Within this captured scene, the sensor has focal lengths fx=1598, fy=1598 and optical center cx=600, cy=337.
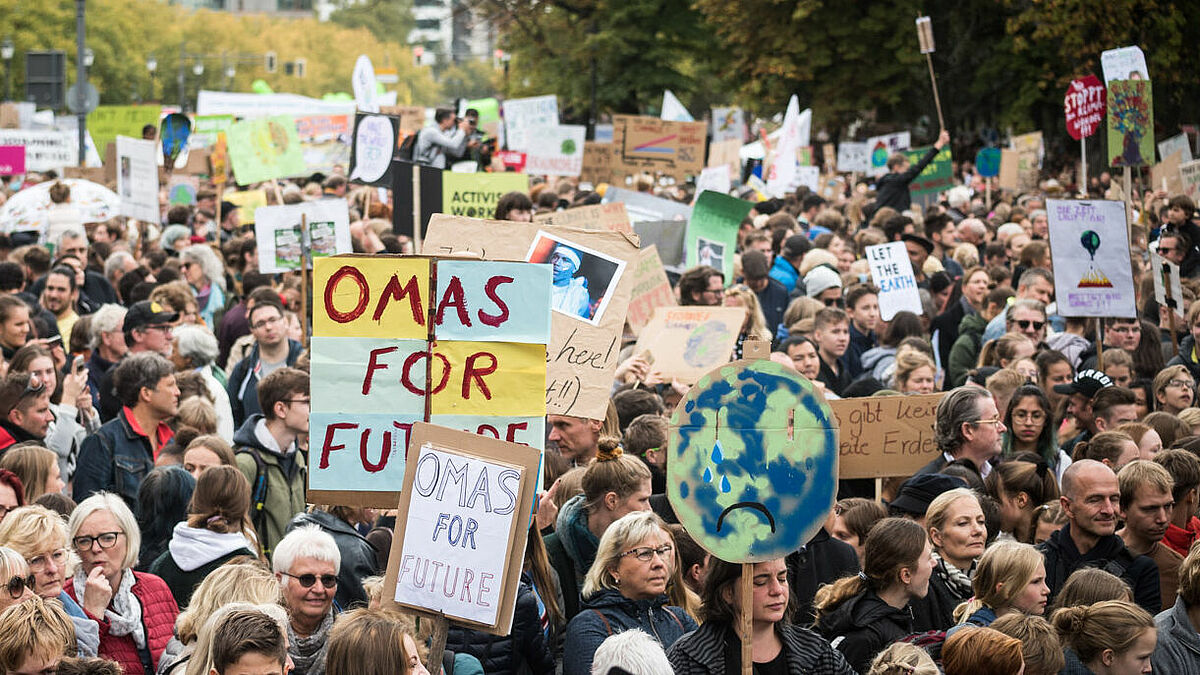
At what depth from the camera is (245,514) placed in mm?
6441

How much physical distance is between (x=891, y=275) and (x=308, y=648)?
788 centimetres

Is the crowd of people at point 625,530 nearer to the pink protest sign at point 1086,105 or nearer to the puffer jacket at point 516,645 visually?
the puffer jacket at point 516,645

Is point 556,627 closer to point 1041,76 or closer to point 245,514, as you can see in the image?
point 245,514

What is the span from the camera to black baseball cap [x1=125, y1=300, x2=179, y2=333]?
9352 millimetres

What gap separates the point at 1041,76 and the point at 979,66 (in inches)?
116

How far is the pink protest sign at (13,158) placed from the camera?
2413 cm

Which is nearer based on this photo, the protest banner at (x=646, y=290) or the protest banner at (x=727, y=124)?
the protest banner at (x=646, y=290)

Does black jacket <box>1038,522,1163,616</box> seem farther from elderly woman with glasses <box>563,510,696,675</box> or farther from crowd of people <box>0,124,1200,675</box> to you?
elderly woman with glasses <box>563,510,696,675</box>

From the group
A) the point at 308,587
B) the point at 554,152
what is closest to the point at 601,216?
the point at 308,587

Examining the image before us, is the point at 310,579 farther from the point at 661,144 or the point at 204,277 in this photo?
the point at 661,144

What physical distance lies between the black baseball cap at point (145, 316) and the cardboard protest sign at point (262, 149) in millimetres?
8482

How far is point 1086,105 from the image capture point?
543 inches

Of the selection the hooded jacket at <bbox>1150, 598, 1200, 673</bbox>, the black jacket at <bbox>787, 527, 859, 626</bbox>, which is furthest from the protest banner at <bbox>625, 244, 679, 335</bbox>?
the hooded jacket at <bbox>1150, 598, 1200, 673</bbox>

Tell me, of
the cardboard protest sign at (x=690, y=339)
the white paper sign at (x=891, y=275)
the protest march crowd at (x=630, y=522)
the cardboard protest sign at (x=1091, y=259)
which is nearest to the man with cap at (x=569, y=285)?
the protest march crowd at (x=630, y=522)
